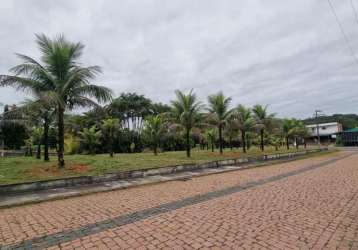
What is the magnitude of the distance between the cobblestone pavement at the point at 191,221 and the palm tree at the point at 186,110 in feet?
34.1

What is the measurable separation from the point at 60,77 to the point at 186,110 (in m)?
9.21

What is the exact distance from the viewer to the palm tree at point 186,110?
17.7 meters

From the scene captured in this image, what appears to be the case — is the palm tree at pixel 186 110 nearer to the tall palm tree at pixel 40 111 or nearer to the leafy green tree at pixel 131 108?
the tall palm tree at pixel 40 111

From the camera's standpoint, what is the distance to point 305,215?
5176mm

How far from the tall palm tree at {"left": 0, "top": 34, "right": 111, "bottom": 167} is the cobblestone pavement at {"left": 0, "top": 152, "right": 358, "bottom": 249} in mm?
5206

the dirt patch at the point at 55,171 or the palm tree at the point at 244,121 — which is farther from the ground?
the palm tree at the point at 244,121

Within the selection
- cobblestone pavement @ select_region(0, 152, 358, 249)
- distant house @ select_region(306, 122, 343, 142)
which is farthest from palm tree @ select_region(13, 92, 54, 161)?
distant house @ select_region(306, 122, 343, 142)

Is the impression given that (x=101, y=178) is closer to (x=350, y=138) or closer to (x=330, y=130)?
(x=350, y=138)

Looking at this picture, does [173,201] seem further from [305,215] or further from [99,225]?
[305,215]

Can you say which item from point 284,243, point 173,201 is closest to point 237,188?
point 173,201

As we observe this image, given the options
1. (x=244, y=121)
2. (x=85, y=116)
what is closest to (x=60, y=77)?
(x=244, y=121)

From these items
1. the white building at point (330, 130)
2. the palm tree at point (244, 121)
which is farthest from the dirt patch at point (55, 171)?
the white building at point (330, 130)

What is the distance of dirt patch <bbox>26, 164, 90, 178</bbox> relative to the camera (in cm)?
923

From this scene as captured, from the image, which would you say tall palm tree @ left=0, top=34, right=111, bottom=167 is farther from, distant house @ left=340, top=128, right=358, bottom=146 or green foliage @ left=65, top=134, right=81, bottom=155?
distant house @ left=340, top=128, right=358, bottom=146
